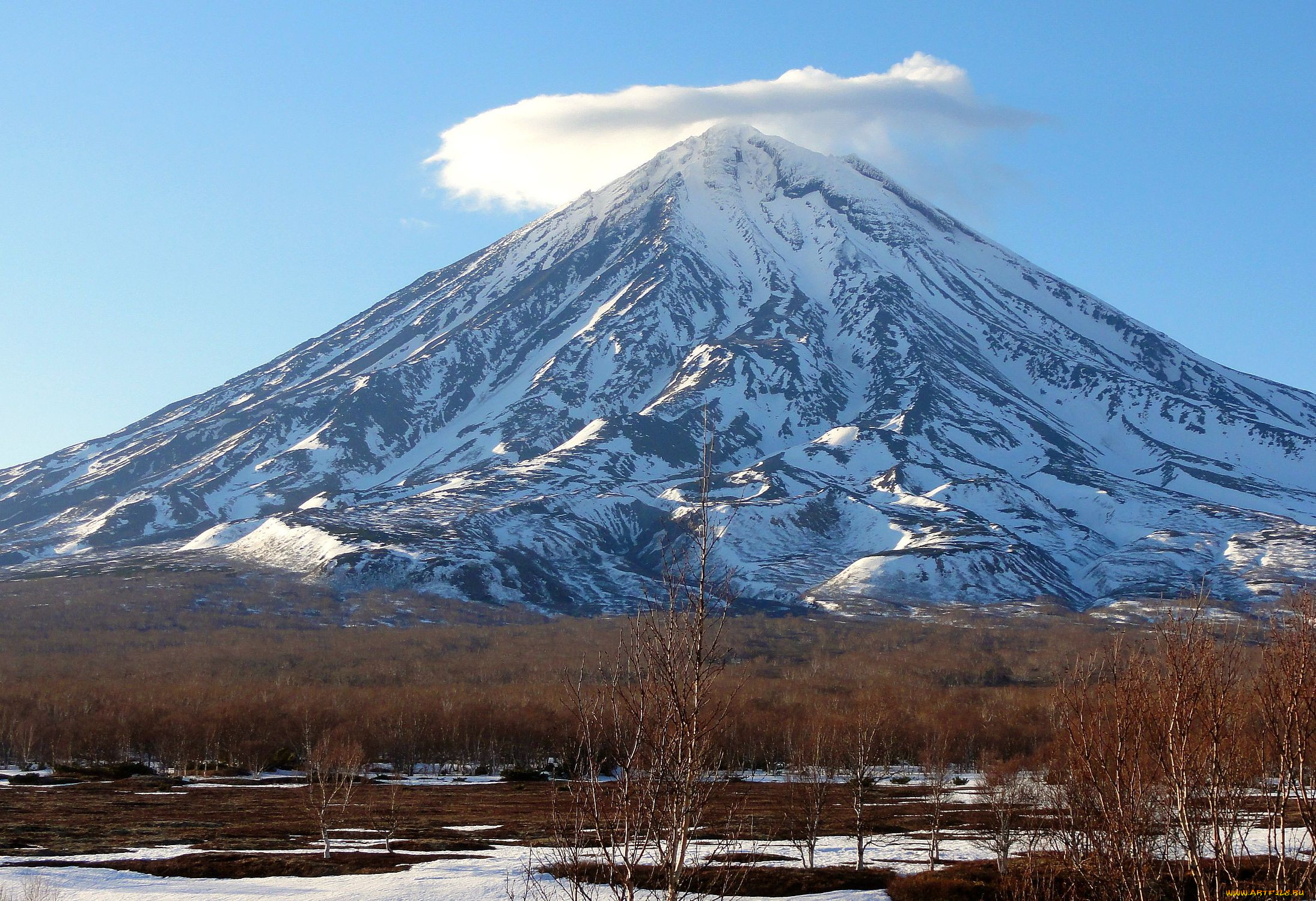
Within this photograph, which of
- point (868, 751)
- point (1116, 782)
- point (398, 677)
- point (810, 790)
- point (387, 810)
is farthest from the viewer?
point (398, 677)

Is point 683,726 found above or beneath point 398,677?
above

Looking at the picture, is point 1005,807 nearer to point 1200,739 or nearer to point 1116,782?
point 1200,739

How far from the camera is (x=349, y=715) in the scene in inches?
4163

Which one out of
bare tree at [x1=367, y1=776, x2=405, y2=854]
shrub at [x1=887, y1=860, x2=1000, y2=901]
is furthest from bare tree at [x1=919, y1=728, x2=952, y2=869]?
bare tree at [x1=367, y1=776, x2=405, y2=854]

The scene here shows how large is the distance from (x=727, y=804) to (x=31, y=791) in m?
48.3

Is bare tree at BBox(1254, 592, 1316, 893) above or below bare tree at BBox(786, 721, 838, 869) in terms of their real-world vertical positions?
above

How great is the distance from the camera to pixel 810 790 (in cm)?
5491

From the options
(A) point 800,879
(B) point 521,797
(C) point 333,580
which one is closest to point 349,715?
(B) point 521,797

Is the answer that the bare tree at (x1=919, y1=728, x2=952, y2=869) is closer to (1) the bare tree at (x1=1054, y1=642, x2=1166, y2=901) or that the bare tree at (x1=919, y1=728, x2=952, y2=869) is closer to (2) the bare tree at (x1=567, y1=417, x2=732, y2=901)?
(1) the bare tree at (x1=1054, y1=642, x2=1166, y2=901)

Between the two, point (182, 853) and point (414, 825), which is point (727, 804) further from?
point (182, 853)

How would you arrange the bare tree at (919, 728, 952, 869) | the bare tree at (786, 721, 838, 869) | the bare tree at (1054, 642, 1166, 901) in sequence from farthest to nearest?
the bare tree at (786, 721, 838, 869) → the bare tree at (919, 728, 952, 869) → the bare tree at (1054, 642, 1166, 901)

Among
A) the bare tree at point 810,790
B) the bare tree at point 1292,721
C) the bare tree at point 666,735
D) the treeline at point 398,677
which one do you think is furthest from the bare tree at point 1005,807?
the bare tree at point 666,735

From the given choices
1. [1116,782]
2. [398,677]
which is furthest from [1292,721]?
[398,677]

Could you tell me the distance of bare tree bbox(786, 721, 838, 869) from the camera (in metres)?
51.8
